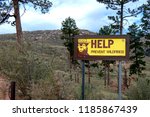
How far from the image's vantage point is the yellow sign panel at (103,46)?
15.7m

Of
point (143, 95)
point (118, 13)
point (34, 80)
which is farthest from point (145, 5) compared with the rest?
point (34, 80)

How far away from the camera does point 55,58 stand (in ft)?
63.0

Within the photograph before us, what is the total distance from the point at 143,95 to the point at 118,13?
130 feet

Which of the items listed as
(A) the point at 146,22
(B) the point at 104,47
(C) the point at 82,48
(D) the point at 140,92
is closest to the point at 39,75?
(C) the point at 82,48

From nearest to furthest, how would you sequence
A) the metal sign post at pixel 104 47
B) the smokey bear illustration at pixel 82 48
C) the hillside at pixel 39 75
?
the metal sign post at pixel 104 47, the smokey bear illustration at pixel 82 48, the hillside at pixel 39 75

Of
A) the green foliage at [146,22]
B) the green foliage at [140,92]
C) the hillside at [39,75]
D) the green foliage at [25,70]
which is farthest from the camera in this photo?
the green foliage at [146,22]

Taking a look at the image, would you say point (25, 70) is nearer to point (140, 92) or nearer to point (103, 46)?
point (103, 46)

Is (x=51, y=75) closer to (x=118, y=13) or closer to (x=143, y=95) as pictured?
(x=143, y=95)

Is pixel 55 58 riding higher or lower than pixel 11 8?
lower

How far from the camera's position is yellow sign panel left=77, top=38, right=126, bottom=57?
15.7 m

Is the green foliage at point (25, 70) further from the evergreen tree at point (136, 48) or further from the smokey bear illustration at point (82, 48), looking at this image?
the evergreen tree at point (136, 48)

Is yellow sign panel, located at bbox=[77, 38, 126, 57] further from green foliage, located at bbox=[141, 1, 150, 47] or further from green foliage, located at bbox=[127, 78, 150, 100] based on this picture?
green foliage, located at bbox=[141, 1, 150, 47]

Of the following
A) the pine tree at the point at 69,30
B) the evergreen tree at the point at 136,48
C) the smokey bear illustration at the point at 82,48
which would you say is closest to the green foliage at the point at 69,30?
the pine tree at the point at 69,30

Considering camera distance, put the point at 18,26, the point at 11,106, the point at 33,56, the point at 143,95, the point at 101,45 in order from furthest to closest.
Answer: the point at 18,26
the point at 143,95
the point at 33,56
the point at 101,45
the point at 11,106
